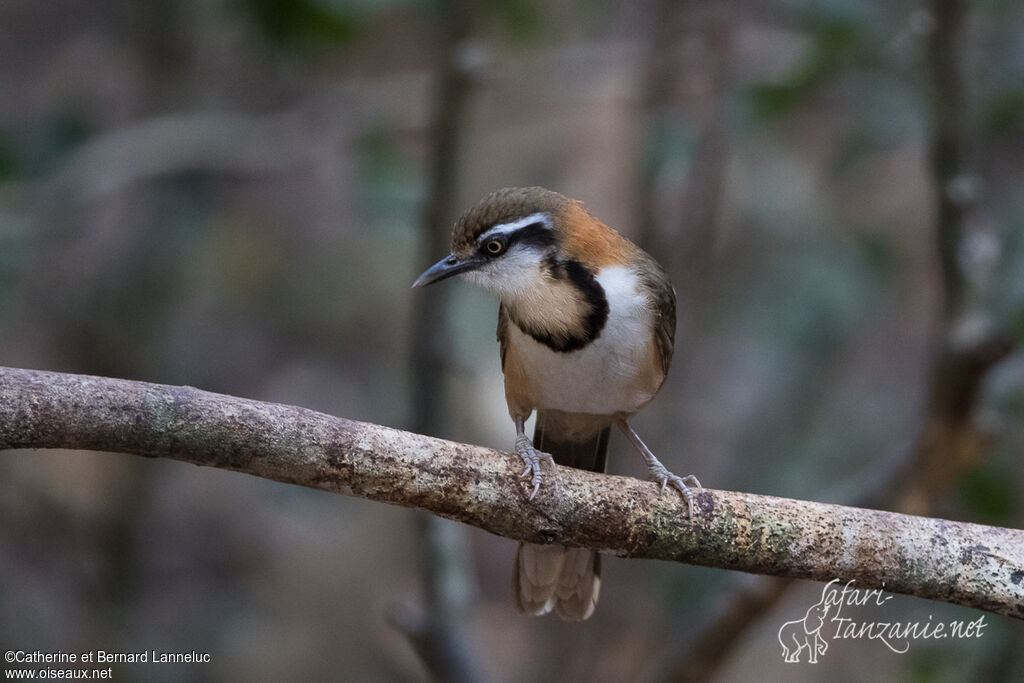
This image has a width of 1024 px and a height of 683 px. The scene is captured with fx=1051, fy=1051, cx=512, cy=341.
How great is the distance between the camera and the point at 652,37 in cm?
579

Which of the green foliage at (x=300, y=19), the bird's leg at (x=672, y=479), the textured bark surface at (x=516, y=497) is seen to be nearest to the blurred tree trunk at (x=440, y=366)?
the green foliage at (x=300, y=19)

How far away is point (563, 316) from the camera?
11.5ft

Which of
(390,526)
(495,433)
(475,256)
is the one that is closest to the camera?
(475,256)

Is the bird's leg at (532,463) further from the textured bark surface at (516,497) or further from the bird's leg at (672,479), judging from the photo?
the bird's leg at (672,479)

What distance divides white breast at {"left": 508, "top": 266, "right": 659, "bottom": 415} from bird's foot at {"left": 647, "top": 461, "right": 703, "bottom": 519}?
31cm

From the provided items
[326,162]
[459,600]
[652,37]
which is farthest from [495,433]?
[326,162]

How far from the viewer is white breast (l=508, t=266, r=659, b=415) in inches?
139

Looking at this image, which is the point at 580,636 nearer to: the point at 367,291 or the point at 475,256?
the point at 367,291

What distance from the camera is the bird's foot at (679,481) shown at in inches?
117

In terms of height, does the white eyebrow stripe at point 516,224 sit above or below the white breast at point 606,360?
above

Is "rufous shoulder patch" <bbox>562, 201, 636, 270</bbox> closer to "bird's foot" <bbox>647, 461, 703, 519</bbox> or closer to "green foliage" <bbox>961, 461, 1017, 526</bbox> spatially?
"bird's foot" <bbox>647, 461, 703, 519</bbox>

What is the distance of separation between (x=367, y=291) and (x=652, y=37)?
2.27 meters

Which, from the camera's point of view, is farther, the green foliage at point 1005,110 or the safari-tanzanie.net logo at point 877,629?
the green foliage at point 1005,110

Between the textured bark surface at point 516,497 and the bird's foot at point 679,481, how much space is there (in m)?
0.03
